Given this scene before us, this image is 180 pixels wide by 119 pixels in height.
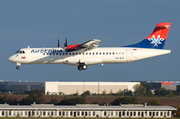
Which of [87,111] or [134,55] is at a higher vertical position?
[134,55]

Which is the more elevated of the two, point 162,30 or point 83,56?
point 162,30

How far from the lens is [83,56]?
53281 millimetres

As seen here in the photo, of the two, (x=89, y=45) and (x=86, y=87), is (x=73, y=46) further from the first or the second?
(x=86, y=87)

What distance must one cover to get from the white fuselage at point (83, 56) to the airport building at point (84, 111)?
9.66 m

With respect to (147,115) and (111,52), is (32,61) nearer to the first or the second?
(111,52)

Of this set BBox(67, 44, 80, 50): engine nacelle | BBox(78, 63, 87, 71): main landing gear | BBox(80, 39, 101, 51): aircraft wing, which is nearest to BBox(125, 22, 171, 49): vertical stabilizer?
BBox(80, 39, 101, 51): aircraft wing

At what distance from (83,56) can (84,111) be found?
11564mm

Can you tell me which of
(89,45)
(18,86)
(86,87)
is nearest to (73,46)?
(89,45)

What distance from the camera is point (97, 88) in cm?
10269

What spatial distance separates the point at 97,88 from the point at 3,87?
36860mm

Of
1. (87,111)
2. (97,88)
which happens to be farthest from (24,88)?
(87,111)

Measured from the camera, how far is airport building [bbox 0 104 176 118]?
191ft

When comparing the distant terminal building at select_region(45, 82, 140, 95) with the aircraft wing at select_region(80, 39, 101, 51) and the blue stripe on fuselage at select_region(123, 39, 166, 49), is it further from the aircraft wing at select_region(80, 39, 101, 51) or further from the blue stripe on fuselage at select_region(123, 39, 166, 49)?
the aircraft wing at select_region(80, 39, 101, 51)

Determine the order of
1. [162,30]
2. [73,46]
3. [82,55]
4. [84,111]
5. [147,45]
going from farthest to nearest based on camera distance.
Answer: [84,111]
[162,30]
[147,45]
[82,55]
[73,46]
